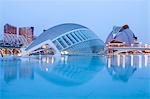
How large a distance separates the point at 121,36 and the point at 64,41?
26229mm

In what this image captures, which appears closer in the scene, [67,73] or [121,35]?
[67,73]

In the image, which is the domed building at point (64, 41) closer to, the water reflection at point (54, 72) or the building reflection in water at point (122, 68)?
the building reflection in water at point (122, 68)

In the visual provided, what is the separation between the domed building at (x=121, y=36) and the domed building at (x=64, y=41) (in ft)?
67.5

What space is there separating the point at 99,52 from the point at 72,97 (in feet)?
101

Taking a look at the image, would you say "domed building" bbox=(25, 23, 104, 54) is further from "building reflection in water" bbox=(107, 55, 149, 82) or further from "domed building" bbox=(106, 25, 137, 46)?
"domed building" bbox=(106, 25, 137, 46)

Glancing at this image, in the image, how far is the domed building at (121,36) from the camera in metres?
51.6

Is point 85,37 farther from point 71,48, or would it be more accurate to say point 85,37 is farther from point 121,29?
point 121,29

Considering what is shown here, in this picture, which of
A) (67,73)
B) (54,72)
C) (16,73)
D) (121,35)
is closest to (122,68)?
(67,73)

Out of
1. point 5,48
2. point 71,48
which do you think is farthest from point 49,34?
point 5,48

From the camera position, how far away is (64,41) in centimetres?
2828

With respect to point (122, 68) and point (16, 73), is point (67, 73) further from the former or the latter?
Answer: point (122, 68)

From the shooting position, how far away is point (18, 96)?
4277 mm

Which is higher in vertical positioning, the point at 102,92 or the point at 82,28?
the point at 82,28

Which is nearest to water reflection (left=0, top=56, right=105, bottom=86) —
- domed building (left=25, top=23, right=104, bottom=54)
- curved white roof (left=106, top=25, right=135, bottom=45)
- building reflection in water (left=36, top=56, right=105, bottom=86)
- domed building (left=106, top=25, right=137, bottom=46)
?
building reflection in water (left=36, top=56, right=105, bottom=86)
